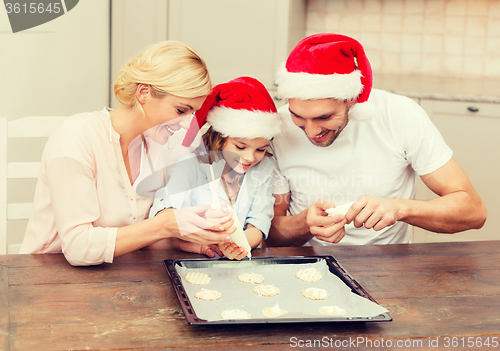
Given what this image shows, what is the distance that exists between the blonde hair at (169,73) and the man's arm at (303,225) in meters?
0.47

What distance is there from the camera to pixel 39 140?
277 centimetres

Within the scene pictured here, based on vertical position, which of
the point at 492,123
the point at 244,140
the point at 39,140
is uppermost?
the point at 244,140

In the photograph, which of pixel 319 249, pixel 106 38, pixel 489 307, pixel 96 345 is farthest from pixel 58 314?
pixel 106 38

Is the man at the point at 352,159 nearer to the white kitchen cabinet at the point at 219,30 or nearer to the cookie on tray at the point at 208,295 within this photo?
the cookie on tray at the point at 208,295

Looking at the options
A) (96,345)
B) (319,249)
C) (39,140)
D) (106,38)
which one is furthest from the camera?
(106,38)

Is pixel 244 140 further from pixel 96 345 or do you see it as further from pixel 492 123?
pixel 492 123

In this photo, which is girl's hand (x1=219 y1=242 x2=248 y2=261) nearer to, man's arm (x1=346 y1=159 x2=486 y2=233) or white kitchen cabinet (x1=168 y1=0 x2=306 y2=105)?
man's arm (x1=346 y1=159 x2=486 y2=233)

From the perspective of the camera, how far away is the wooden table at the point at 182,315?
0.93 m

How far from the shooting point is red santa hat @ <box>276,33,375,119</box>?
1502 millimetres

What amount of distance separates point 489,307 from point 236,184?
2.63ft

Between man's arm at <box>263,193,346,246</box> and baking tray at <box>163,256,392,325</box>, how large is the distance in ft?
0.41

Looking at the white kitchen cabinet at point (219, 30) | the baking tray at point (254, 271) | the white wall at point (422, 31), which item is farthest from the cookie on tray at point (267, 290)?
the white wall at point (422, 31)

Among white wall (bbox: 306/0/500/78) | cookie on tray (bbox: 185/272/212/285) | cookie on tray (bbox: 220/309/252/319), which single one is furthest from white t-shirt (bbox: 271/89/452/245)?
white wall (bbox: 306/0/500/78)

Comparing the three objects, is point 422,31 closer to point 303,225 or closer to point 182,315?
point 303,225
